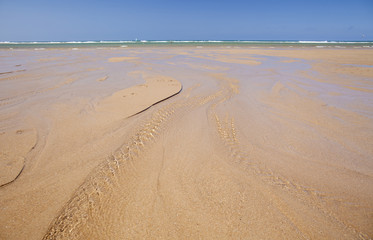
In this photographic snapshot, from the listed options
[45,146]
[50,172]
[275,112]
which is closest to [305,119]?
[275,112]

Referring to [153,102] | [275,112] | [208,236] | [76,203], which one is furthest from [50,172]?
[275,112]

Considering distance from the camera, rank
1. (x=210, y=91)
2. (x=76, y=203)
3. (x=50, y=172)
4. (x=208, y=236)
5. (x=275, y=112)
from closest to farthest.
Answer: (x=208, y=236) < (x=76, y=203) < (x=50, y=172) < (x=275, y=112) < (x=210, y=91)

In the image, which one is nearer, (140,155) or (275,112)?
(140,155)

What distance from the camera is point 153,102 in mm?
4211

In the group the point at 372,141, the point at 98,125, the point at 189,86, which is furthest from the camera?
the point at 189,86

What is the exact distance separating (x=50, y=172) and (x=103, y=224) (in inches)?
41.2

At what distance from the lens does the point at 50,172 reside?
2.07 metres

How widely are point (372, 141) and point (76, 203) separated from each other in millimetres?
3963

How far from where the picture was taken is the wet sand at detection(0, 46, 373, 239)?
1514 mm

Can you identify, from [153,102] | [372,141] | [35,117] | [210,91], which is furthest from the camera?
[210,91]

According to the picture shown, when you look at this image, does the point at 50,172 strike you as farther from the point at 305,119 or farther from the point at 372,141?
the point at 372,141

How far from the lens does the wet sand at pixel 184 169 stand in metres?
1.51

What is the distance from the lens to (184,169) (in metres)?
2.15

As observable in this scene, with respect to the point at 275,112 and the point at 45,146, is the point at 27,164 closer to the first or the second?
the point at 45,146
